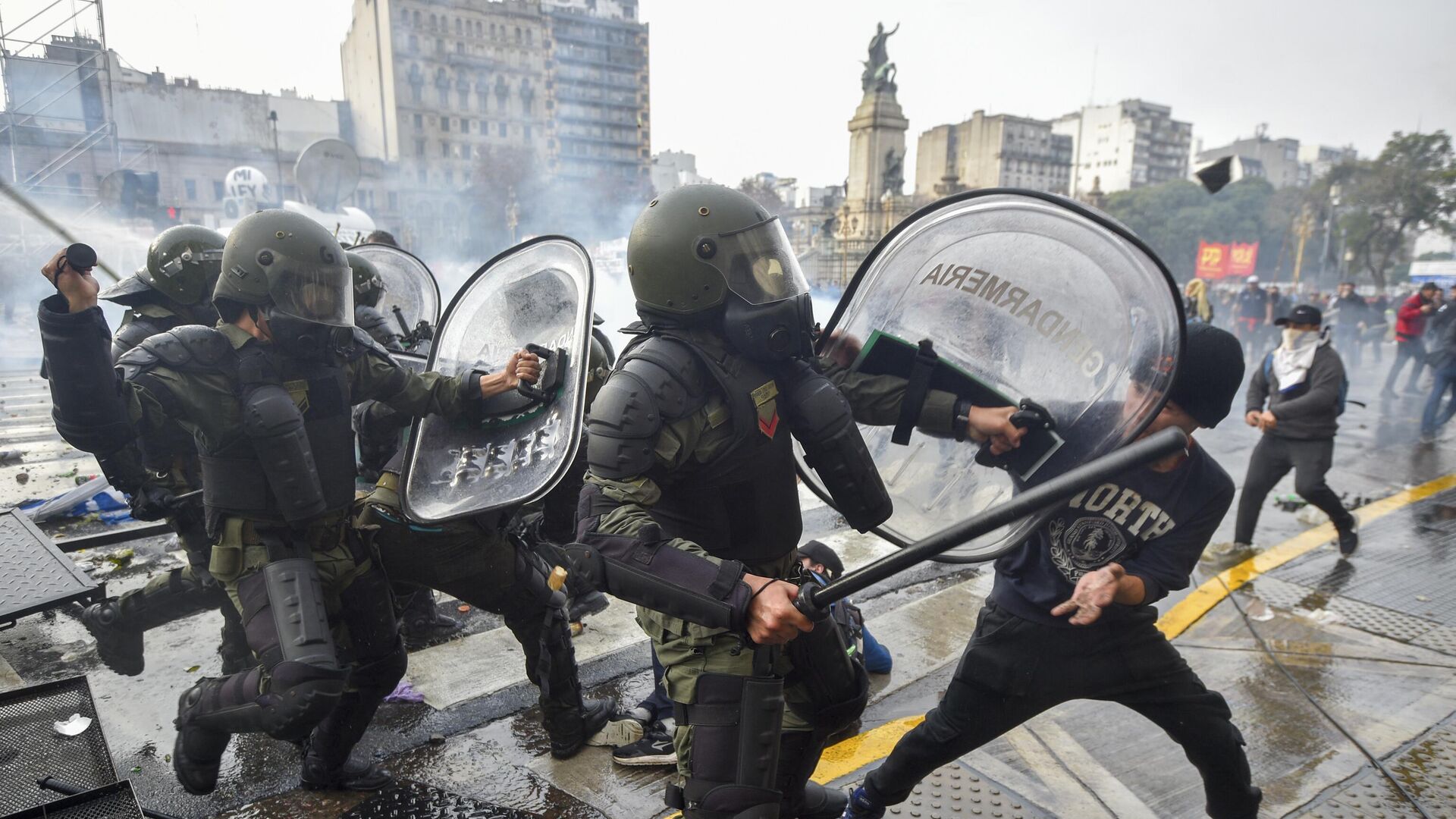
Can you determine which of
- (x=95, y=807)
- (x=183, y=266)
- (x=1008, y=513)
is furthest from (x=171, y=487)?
(x=1008, y=513)

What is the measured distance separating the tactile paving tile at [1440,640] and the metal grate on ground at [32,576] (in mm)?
6391

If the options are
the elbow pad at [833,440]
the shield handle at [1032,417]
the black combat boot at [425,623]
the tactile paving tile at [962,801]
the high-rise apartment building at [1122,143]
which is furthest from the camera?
the high-rise apartment building at [1122,143]

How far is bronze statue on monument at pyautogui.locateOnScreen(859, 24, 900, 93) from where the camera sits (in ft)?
97.5

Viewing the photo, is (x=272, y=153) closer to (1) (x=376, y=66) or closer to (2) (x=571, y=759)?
(1) (x=376, y=66)

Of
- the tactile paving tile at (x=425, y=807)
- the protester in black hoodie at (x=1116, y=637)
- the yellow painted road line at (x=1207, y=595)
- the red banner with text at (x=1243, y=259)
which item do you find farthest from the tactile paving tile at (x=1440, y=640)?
the red banner with text at (x=1243, y=259)

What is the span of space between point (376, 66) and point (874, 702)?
70192 millimetres

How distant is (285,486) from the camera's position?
2.89 meters

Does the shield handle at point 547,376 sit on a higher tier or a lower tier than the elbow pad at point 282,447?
higher

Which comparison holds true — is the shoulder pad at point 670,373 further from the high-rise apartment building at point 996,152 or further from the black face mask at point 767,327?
the high-rise apartment building at point 996,152

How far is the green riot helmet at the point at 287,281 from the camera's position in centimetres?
298

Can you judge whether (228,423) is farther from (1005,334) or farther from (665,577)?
(1005,334)

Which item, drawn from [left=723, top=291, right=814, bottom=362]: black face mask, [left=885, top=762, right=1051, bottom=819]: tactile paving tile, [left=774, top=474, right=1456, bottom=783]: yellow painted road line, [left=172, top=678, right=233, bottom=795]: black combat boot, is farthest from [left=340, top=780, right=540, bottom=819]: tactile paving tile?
[left=723, top=291, right=814, bottom=362]: black face mask

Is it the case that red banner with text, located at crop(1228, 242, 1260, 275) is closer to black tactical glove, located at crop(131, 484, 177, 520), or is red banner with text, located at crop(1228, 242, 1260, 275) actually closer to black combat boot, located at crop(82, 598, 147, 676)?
black tactical glove, located at crop(131, 484, 177, 520)

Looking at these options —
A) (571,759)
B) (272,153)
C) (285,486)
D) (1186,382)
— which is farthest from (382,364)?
(272,153)
